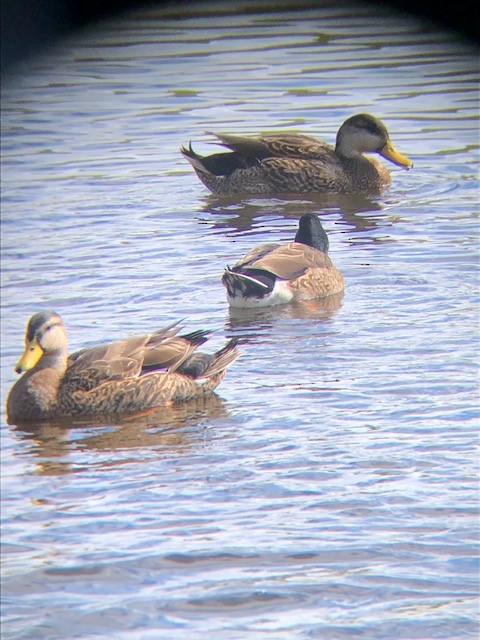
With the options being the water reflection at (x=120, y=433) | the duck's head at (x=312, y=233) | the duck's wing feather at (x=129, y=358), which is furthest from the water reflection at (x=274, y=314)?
the water reflection at (x=120, y=433)

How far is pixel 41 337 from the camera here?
5906mm

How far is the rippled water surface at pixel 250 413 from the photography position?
3137mm

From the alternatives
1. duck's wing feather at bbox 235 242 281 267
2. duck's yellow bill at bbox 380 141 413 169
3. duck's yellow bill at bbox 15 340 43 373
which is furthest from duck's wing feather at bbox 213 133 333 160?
duck's yellow bill at bbox 15 340 43 373

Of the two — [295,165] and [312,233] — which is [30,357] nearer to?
[312,233]

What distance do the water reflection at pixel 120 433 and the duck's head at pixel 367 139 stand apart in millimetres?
6048

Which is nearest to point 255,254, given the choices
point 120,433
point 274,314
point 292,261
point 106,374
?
point 292,261

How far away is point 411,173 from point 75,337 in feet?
18.8

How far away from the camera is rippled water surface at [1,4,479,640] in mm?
3137

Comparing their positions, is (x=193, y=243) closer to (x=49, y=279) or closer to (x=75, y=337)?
(x=49, y=279)

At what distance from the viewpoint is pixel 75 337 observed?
689cm

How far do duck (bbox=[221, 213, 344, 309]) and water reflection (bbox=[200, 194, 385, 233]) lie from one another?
6.60ft

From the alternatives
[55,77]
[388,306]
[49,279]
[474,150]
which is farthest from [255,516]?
[474,150]

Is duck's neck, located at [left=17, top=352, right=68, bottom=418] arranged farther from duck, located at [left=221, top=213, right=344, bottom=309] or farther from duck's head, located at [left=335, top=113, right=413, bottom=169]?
duck's head, located at [left=335, top=113, right=413, bottom=169]

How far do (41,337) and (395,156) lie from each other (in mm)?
6292
